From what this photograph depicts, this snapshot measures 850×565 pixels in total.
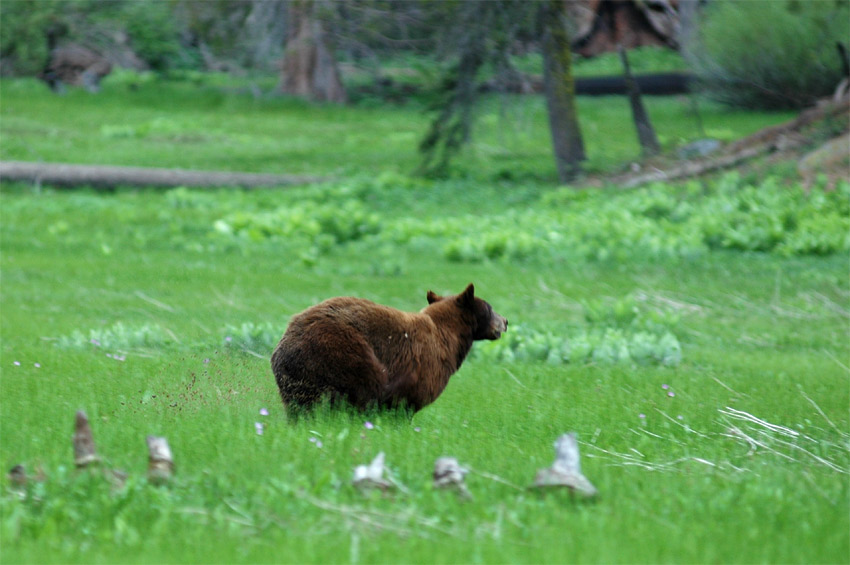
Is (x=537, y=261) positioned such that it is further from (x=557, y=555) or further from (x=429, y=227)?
(x=557, y=555)

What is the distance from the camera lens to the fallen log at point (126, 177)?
24266 mm

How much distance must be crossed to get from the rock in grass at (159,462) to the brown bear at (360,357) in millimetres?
1475

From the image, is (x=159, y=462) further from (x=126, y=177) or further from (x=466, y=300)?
(x=126, y=177)

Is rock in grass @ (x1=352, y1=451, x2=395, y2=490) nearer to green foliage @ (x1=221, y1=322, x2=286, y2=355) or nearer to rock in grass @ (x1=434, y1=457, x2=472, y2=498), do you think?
rock in grass @ (x1=434, y1=457, x2=472, y2=498)

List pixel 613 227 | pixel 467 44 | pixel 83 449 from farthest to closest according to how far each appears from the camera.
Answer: pixel 467 44, pixel 613 227, pixel 83 449

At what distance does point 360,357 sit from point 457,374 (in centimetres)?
299

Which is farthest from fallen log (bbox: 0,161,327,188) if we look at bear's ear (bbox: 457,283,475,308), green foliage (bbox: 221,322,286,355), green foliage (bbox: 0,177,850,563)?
bear's ear (bbox: 457,283,475,308)

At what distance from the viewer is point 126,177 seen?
24.5 meters

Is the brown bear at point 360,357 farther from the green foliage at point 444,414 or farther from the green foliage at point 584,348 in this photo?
the green foliage at point 584,348

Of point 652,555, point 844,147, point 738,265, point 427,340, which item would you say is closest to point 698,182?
point 844,147

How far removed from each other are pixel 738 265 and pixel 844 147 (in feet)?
17.3

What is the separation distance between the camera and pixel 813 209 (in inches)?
671

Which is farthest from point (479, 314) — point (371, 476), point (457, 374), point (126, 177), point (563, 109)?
point (126, 177)

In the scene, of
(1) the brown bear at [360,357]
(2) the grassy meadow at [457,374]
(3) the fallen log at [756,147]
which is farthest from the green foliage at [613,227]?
(1) the brown bear at [360,357]
